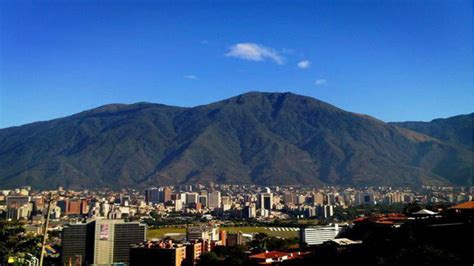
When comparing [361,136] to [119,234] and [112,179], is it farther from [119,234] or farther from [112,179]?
[119,234]

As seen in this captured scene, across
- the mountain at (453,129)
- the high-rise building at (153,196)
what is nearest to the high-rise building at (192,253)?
the high-rise building at (153,196)

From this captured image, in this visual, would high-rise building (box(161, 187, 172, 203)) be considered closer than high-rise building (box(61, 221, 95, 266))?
No

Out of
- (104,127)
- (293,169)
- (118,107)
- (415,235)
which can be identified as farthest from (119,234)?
(118,107)

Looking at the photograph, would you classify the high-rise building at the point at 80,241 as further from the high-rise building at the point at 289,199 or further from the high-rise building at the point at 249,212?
the high-rise building at the point at 289,199

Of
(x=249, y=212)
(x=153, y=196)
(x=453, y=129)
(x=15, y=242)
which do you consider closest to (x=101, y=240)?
(x=15, y=242)

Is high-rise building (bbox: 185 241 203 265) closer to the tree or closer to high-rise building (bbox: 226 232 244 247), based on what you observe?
high-rise building (bbox: 226 232 244 247)

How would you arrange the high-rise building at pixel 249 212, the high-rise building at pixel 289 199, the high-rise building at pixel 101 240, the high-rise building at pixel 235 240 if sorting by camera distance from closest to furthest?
the high-rise building at pixel 101 240 → the high-rise building at pixel 235 240 → the high-rise building at pixel 249 212 → the high-rise building at pixel 289 199

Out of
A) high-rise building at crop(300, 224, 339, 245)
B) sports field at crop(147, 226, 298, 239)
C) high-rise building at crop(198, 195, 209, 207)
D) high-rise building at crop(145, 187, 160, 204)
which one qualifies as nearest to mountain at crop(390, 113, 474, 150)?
high-rise building at crop(198, 195, 209, 207)
